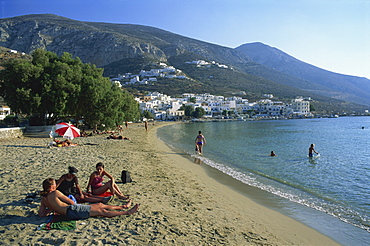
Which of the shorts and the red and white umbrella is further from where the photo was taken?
the red and white umbrella

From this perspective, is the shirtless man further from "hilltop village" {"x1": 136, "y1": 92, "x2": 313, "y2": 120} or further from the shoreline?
"hilltop village" {"x1": 136, "y1": 92, "x2": 313, "y2": 120}

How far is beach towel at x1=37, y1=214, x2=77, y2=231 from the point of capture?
4.70 m

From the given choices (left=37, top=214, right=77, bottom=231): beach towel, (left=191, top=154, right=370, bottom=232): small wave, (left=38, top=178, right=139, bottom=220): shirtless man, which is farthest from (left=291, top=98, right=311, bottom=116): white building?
(left=37, top=214, right=77, bottom=231): beach towel

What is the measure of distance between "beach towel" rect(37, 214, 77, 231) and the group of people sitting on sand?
4.4 inches

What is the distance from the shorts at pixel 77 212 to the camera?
199 inches

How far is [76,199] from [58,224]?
1.25 meters

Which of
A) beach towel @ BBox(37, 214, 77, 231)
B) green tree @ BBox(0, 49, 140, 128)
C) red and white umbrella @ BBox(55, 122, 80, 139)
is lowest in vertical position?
beach towel @ BBox(37, 214, 77, 231)

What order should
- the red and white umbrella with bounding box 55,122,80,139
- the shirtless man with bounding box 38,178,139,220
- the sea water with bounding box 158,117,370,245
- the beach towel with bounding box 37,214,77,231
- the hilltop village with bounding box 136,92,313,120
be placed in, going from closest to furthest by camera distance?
the beach towel with bounding box 37,214,77,231
the shirtless man with bounding box 38,178,139,220
the sea water with bounding box 158,117,370,245
the red and white umbrella with bounding box 55,122,80,139
the hilltop village with bounding box 136,92,313,120

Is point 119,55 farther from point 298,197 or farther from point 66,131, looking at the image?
point 298,197

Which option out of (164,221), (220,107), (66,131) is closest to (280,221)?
(164,221)

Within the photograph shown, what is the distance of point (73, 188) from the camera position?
6.11 meters

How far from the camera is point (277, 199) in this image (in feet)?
26.5

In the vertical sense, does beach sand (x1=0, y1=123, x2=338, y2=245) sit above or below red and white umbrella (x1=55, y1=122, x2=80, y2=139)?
below

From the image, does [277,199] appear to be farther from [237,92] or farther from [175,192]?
[237,92]
